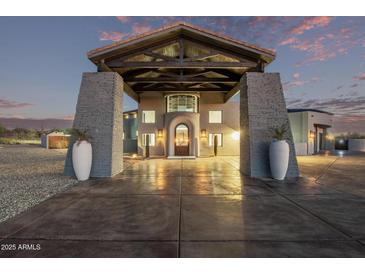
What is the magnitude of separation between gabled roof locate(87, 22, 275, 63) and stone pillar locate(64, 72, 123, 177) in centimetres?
89

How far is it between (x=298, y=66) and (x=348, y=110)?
23066mm

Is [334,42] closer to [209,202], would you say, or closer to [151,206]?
[209,202]

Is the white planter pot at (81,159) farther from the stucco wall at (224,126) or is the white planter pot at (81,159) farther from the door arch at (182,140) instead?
the stucco wall at (224,126)

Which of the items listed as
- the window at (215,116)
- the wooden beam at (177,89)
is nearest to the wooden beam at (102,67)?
Result: the wooden beam at (177,89)

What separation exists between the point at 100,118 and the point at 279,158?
7.10 metres

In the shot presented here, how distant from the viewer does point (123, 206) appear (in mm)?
4289

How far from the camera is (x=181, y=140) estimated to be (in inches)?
629

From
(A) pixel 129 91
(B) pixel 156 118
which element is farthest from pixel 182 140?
(A) pixel 129 91

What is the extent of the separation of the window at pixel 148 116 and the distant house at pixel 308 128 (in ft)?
49.1

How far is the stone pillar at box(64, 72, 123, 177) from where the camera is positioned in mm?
7562

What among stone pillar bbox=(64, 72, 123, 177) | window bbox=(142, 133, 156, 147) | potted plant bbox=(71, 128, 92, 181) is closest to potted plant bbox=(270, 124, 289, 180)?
stone pillar bbox=(64, 72, 123, 177)

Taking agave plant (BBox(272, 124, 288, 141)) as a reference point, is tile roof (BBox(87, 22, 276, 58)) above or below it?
above

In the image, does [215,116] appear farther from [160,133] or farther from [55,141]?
[55,141]

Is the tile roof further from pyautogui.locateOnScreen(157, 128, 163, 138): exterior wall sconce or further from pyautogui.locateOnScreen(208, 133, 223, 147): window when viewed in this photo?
pyautogui.locateOnScreen(208, 133, 223, 147): window
